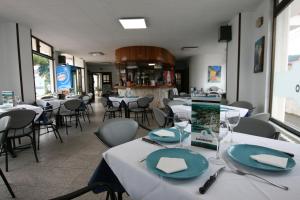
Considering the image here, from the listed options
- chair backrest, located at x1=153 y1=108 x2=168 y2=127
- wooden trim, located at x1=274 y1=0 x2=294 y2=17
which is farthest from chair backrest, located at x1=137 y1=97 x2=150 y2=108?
wooden trim, located at x1=274 y1=0 x2=294 y2=17

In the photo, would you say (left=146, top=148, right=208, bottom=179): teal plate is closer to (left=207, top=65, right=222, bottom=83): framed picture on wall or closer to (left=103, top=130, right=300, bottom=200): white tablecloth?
(left=103, top=130, right=300, bottom=200): white tablecloth

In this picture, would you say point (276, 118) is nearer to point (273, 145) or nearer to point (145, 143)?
point (273, 145)

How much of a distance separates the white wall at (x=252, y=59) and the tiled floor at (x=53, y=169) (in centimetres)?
327

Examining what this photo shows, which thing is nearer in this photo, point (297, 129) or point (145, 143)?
point (145, 143)

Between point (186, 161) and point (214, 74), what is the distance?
29.8 ft

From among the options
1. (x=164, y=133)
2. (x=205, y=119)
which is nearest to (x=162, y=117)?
(x=164, y=133)

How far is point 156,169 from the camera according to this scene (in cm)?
83

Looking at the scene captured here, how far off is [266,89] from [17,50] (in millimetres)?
5824

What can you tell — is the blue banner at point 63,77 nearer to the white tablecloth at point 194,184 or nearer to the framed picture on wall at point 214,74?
the framed picture on wall at point 214,74

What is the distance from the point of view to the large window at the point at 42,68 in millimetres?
5865

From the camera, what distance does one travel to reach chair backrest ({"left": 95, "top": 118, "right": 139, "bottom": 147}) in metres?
1.56

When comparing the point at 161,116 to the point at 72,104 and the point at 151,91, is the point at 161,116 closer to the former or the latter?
the point at 72,104

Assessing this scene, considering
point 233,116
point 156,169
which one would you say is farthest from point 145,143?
point 233,116

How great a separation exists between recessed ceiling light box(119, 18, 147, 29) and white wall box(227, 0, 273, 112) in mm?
2309
